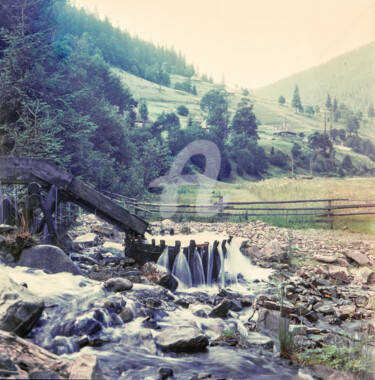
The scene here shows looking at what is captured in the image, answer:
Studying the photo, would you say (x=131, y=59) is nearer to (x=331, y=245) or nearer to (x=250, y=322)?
(x=331, y=245)

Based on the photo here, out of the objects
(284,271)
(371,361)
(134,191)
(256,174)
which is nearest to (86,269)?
(284,271)

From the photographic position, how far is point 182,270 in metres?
8.71

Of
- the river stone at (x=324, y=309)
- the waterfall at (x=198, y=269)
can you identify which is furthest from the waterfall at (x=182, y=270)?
the river stone at (x=324, y=309)

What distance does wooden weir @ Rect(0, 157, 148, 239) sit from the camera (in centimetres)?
801

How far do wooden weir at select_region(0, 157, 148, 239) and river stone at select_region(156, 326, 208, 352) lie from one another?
4245 millimetres

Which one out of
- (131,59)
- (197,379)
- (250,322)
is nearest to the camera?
(197,379)

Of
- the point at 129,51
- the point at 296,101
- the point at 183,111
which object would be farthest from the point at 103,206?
Result: the point at 296,101

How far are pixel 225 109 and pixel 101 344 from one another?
5066cm

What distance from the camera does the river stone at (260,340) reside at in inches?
195

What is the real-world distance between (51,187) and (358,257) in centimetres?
833

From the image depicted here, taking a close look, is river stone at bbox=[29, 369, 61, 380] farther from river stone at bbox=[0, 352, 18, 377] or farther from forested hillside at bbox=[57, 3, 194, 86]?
forested hillside at bbox=[57, 3, 194, 86]

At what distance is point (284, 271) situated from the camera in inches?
408

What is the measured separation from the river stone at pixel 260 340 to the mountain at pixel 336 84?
25.6 meters

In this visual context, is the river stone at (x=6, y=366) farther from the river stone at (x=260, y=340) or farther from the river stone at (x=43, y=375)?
the river stone at (x=260, y=340)
